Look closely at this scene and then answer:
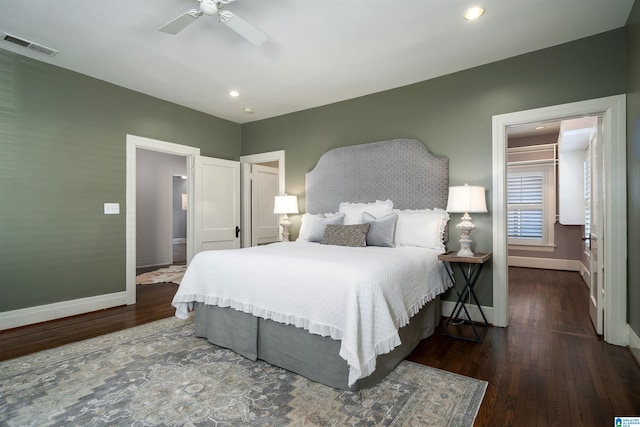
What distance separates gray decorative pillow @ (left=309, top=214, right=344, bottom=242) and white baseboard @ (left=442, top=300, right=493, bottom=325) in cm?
152

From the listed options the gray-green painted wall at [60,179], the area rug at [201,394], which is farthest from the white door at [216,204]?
the area rug at [201,394]

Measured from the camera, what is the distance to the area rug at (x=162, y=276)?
5.33m

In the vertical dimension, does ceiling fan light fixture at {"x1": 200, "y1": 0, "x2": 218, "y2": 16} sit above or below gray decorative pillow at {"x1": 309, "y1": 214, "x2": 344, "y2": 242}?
above

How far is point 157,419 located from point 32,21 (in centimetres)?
327

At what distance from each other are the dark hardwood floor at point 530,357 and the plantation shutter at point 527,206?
8.58 feet

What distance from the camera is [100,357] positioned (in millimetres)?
2494

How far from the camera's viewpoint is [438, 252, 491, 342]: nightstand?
9.51 ft

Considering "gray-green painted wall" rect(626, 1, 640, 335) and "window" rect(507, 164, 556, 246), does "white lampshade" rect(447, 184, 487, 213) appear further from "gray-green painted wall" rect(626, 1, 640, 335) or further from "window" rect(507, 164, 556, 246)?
"window" rect(507, 164, 556, 246)

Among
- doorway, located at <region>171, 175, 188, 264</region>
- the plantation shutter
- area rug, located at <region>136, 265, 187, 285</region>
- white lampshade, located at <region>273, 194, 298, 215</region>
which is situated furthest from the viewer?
doorway, located at <region>171, 175, 188, 264</region>

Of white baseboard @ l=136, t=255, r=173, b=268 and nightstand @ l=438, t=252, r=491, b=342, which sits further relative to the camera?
white baseboard @ l=136, t=255, r=173, b=268

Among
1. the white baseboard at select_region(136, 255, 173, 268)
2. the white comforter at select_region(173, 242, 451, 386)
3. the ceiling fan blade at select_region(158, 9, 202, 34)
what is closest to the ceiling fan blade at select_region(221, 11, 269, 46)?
the ceiling fan blade at select_region(158, 9, 202, 34)

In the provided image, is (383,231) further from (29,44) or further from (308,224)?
(29,44)

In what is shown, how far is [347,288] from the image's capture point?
6.31 ft

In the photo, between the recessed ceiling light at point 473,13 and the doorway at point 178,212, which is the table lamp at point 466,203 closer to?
the recessed ceiling light at point 473,13
